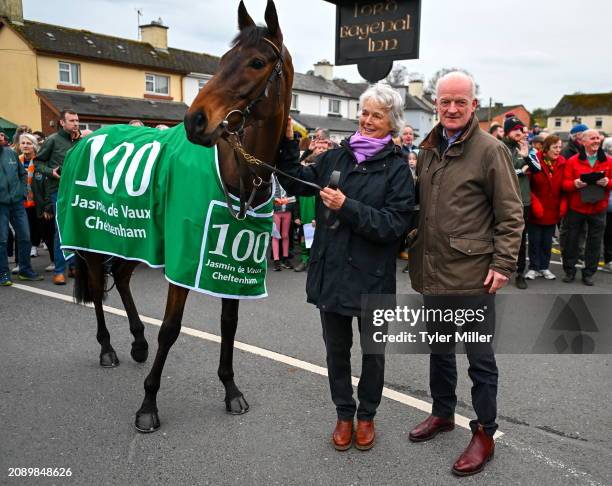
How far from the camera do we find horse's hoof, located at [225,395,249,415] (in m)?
3.49

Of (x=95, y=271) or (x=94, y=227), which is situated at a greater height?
(x=94, y=227)

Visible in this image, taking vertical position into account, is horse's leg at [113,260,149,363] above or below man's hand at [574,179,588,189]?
below

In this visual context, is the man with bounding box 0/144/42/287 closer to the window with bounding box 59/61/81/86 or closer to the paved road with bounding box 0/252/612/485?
the paved road with bounding box 0/252/612/485

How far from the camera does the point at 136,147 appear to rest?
375cm

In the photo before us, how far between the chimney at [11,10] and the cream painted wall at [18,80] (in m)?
0.62

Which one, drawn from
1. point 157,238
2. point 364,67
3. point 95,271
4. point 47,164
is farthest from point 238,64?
point 47,164

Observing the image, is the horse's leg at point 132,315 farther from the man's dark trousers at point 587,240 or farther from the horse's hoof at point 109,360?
the man's dark trousers at point 587,240

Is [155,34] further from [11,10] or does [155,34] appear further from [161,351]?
[161,351]

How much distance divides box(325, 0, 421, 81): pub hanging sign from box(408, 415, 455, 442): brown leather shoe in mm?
4614

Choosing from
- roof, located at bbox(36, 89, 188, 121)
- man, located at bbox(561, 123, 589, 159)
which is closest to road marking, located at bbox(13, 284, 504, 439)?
man, located at bbox(561, 123, 589, 159)

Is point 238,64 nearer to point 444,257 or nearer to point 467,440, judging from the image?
point 444,257

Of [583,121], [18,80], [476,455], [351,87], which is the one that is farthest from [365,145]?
[583,121]

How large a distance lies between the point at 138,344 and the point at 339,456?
2.10m

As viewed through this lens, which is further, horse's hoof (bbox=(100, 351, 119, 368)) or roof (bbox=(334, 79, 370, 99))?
roof (bbox=(334, 79, 370, 99))
